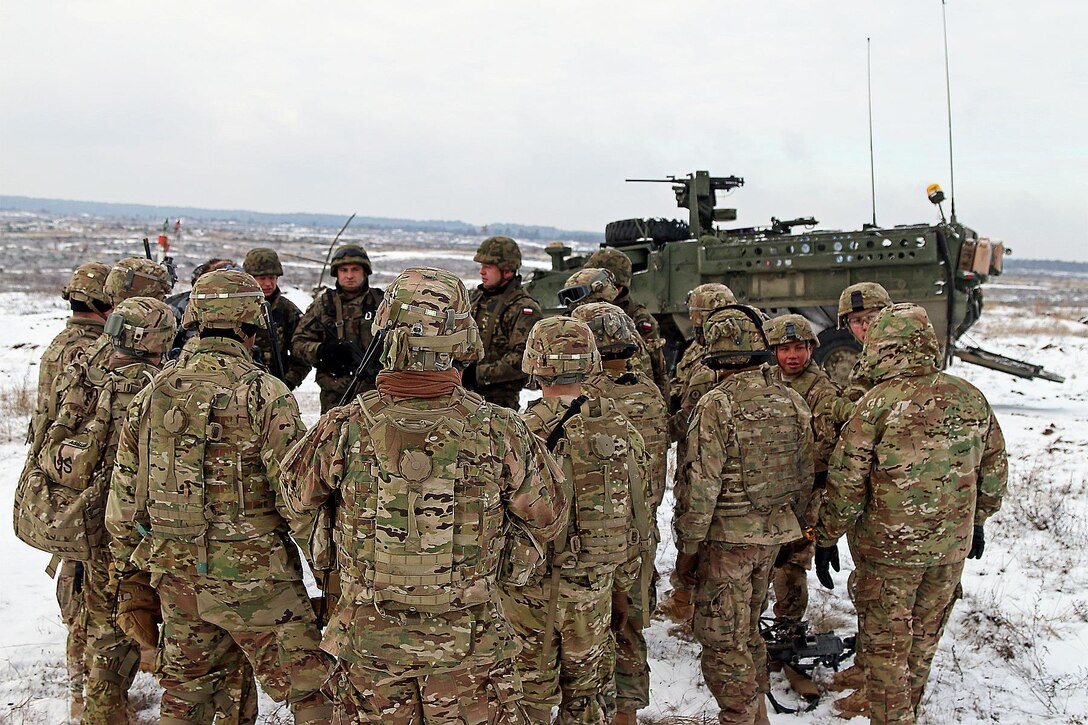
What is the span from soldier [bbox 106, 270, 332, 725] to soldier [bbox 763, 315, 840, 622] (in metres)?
2.75

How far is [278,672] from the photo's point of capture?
3.17 m

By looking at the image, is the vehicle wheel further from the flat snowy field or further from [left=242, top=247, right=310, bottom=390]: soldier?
[left=242, top=247, right=310, bottom=390]: soldier

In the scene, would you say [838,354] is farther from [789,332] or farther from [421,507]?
[421,507]

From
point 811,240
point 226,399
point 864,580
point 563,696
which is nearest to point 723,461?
point 864,580

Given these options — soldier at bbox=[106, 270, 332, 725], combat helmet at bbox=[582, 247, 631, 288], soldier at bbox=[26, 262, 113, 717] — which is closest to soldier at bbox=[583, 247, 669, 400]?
combat helmet at bbox=[582, 247, 631, 288]

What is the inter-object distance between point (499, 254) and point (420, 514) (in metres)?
3.37

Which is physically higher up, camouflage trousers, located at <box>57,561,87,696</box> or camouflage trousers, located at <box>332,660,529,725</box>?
camouflage trousers, located at <box>332,660,529,725</box>

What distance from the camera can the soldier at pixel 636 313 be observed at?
5754 mm

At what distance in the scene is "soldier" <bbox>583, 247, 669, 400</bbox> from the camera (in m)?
5.75

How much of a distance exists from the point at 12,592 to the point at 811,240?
9.65 meters

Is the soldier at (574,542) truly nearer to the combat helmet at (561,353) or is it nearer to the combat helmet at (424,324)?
the combat helmet at (561,353)

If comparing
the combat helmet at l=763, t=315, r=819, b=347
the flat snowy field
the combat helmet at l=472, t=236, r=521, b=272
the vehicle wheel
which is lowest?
the flat snowy field

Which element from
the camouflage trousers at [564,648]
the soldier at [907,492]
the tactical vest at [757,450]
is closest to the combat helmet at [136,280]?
the camouflage trousers at [564,648]

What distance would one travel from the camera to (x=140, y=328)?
372 centimetres
